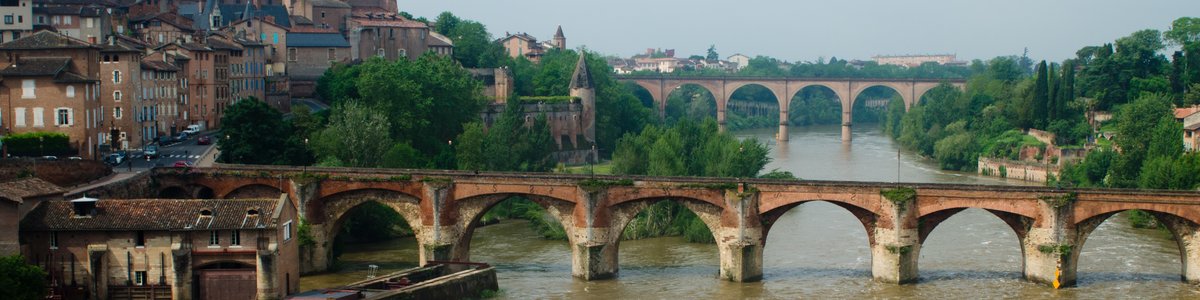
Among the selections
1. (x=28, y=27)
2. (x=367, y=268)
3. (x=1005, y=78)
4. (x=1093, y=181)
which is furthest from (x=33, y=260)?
(x=1005, y=78)

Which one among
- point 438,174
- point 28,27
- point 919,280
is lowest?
point 919,280

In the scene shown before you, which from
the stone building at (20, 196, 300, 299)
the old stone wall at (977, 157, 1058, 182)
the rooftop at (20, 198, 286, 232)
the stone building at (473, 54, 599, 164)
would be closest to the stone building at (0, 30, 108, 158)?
the rooftop at (20, 198, 286, 232)

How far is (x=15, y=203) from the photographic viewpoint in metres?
51.3

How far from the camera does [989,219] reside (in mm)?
77688

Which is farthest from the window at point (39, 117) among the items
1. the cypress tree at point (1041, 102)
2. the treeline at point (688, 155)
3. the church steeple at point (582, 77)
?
the cypress tree at point (1041, 102)

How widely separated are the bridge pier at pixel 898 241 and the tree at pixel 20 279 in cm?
2966

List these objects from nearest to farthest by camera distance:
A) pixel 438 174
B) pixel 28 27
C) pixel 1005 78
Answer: pixel 438 174, pixel 28 27, pixel 1005 78

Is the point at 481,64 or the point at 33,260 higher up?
the point at 481,64

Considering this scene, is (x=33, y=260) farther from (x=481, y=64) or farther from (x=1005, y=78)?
(x=1005, y=78)

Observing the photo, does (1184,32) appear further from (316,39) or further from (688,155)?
(316,39)

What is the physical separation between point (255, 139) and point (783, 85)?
9756 cm

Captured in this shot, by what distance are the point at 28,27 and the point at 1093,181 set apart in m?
60.3

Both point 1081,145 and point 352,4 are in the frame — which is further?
point 352,4

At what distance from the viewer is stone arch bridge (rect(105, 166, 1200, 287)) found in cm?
5862
